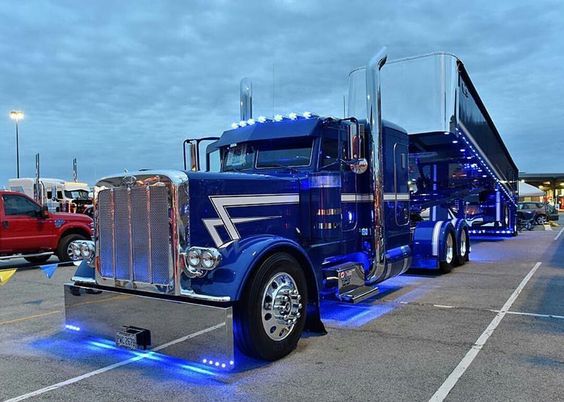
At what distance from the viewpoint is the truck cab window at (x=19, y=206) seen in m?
11.5

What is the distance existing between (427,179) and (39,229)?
9.45 m

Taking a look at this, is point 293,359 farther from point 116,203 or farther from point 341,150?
point 341,150

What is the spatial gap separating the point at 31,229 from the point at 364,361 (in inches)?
382

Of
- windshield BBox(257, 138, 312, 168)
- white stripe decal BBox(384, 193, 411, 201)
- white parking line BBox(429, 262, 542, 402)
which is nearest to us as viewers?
white parking line BBox(429, 262, 542, 402)

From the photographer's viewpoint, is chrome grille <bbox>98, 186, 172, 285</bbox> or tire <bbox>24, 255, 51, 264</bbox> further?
→ tire <bbox>24, 255, 51, 264</bbox>

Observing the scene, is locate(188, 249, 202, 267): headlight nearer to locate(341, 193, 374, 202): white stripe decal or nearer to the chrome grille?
the chrome grille

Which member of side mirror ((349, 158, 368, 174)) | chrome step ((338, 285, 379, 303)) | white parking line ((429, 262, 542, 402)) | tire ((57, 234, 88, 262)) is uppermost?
side mirror ((349, 158, 368, 174))

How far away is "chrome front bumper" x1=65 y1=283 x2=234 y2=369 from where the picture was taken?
3.99m

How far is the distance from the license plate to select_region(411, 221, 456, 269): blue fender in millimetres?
6393

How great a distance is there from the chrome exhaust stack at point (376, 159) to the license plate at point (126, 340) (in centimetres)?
328

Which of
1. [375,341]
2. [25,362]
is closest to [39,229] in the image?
[25,362]

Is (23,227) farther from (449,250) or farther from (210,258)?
(449,250)

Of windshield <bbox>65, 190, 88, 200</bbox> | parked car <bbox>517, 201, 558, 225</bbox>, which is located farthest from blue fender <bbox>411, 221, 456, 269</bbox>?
windshield <bbox>65, 190, 88, 200</bbox>

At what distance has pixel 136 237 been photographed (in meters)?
4.65
